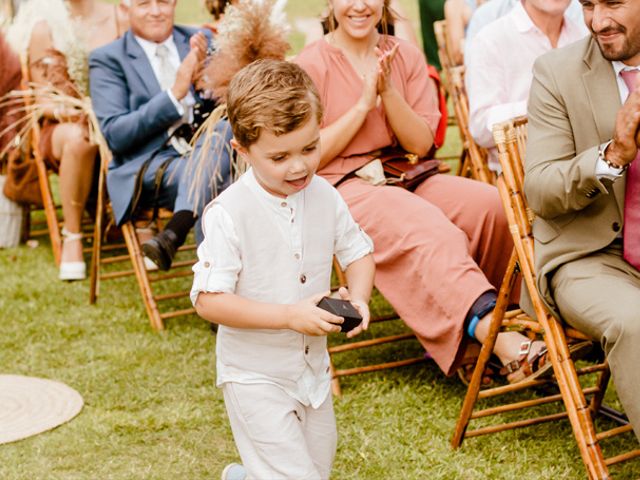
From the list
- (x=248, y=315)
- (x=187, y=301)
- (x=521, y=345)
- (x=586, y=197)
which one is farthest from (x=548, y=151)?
(x=187, y=301)

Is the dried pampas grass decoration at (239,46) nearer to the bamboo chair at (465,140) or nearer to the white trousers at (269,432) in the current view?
the bamboo chair at (465,140)

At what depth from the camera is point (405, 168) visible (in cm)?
445

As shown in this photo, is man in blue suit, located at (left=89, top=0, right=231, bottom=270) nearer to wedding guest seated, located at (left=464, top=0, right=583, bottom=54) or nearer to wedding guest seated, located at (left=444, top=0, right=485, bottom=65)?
wedding guest seated, located at (left=464, top=0, right=583, bottom=54)

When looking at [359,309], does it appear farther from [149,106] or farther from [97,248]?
[97,248]

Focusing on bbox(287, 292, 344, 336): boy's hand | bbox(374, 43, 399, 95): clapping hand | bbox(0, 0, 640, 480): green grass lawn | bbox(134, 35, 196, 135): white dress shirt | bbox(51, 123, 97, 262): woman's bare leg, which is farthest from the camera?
bbox(51, 123, 97, 262): woman's bare leg

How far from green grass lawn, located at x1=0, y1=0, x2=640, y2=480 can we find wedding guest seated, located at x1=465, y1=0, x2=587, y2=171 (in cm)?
115

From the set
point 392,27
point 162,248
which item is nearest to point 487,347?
point 392,27

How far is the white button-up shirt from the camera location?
2.73 metres

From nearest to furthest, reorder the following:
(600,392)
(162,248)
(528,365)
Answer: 1. (528,365)
2. (600,392)
3. (162,248)

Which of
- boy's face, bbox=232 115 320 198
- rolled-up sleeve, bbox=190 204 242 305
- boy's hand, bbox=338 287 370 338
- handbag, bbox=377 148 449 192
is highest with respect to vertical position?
boy's face, bbox=232 115 320 198

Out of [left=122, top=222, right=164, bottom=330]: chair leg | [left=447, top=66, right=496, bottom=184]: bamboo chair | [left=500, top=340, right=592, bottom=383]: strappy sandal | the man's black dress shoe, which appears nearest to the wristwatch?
[left=500, top=340, right=592, bottom=383]: strappy sandal

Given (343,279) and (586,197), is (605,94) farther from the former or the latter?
(343,279)

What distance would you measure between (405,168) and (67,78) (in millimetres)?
2253

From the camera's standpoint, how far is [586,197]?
10.3 feet
